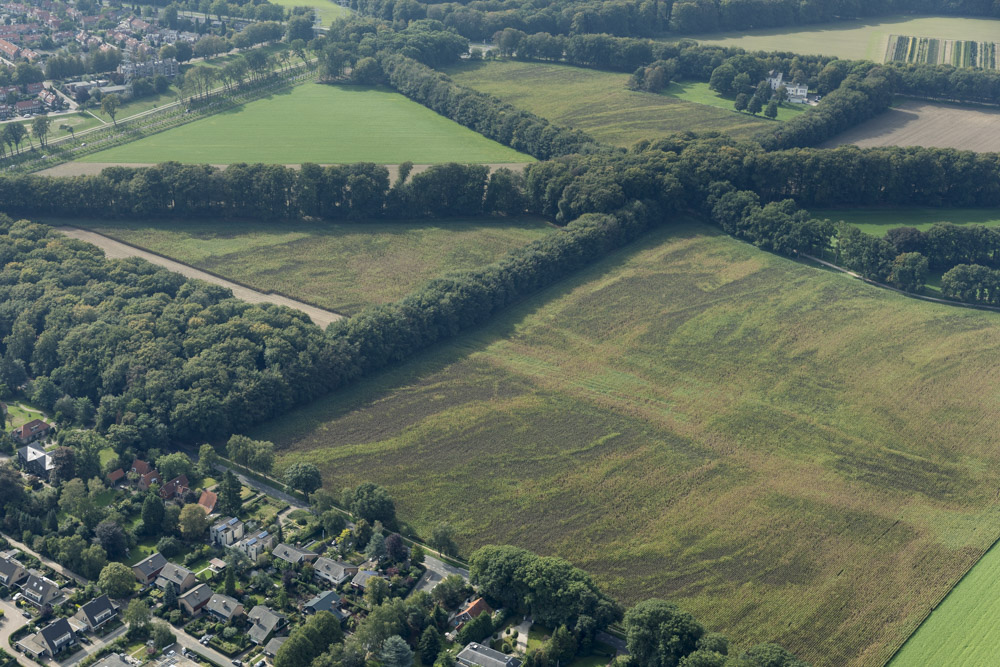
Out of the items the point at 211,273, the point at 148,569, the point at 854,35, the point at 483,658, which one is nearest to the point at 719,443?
the point at 483,658

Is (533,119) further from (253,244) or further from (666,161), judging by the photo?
(253,244)

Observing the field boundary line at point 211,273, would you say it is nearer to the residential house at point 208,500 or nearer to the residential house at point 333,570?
the residential house at point 208,500

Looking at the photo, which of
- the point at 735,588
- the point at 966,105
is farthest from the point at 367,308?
the point at 966,105

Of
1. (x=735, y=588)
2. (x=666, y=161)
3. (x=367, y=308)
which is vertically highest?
(x=666, y=161)

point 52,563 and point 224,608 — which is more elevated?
point 224,608

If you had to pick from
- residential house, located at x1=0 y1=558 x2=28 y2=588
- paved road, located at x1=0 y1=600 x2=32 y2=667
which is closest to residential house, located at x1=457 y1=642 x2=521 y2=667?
paved road, located at x1=0 y1=600 x2=32 y2=667

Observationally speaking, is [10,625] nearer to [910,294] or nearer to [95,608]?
[95,608]
